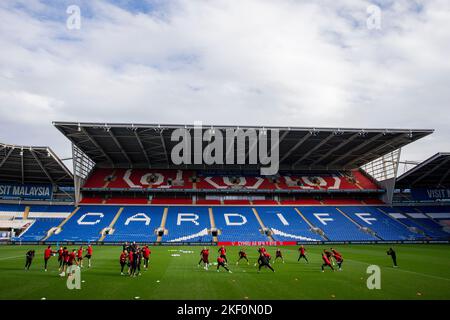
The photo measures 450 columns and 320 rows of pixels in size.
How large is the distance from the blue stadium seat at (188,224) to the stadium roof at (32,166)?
18.2 metres

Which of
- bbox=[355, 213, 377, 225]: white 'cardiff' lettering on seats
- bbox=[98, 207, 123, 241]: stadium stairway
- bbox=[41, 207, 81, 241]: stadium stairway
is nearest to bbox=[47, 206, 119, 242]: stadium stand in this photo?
bbox=[41, 207, 81, 241]: stadium stairway

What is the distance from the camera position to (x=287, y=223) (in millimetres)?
46219

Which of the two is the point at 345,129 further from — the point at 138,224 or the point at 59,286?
the point at 59,286

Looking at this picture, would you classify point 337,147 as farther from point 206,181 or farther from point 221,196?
point 206,181

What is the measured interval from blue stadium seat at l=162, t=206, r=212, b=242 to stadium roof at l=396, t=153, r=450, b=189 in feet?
114

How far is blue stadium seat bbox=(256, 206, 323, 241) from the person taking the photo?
4262cm

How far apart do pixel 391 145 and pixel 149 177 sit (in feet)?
136

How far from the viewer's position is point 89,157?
52.4 meters

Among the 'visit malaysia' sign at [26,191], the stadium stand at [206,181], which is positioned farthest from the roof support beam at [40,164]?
the stadium stand at [206,181]

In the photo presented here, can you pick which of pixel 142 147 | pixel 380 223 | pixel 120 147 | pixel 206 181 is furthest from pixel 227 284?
pixel 206 181

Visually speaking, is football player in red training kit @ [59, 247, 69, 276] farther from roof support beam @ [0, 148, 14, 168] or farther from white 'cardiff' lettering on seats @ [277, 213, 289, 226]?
white 'cardiff' lettering on seats @ [277, 213, 289, 226]

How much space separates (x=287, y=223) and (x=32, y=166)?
132ft

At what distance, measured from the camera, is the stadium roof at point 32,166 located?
4084cm
